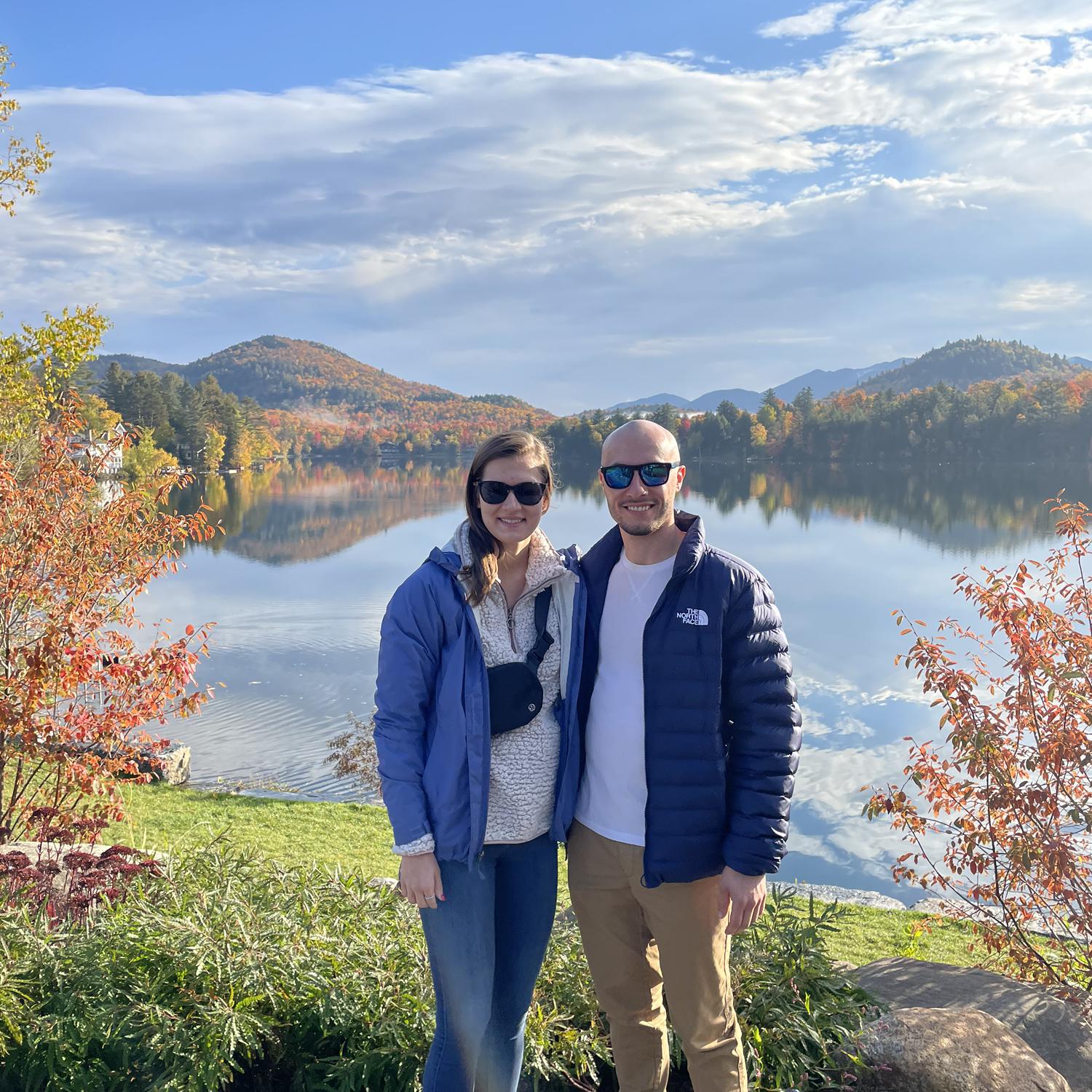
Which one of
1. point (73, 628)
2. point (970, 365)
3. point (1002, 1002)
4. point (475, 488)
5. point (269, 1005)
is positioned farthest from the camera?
point (970, 365)

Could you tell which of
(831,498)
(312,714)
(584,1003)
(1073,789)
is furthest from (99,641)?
(831,498)

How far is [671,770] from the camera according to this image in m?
2.56

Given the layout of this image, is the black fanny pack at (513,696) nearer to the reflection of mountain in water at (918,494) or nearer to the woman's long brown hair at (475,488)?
the woman's long brown hair at (475,488)

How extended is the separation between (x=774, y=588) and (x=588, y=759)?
27380mm

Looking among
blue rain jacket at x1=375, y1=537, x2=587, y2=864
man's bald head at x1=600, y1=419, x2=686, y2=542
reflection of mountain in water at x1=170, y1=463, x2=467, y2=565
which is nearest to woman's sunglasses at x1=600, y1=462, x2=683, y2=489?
man's bald head at x1=600, y1=419, x2=686, y2=542

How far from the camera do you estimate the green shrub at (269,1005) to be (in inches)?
115

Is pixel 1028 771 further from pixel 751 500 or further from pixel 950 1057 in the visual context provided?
pixel 751 500

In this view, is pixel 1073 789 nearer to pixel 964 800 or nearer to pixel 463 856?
pixel 964 800

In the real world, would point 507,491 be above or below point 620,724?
above

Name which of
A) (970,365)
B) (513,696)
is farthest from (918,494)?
(970,365)

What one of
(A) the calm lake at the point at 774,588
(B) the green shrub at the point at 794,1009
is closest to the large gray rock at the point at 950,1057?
(B) the green shrub at the point at 794,1009

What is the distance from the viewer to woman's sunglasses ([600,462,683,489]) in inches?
107

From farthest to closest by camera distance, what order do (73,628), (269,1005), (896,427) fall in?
1. (896,427)
2. (73,628)
3. (269,1005)

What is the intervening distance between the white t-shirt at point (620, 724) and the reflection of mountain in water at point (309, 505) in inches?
664
